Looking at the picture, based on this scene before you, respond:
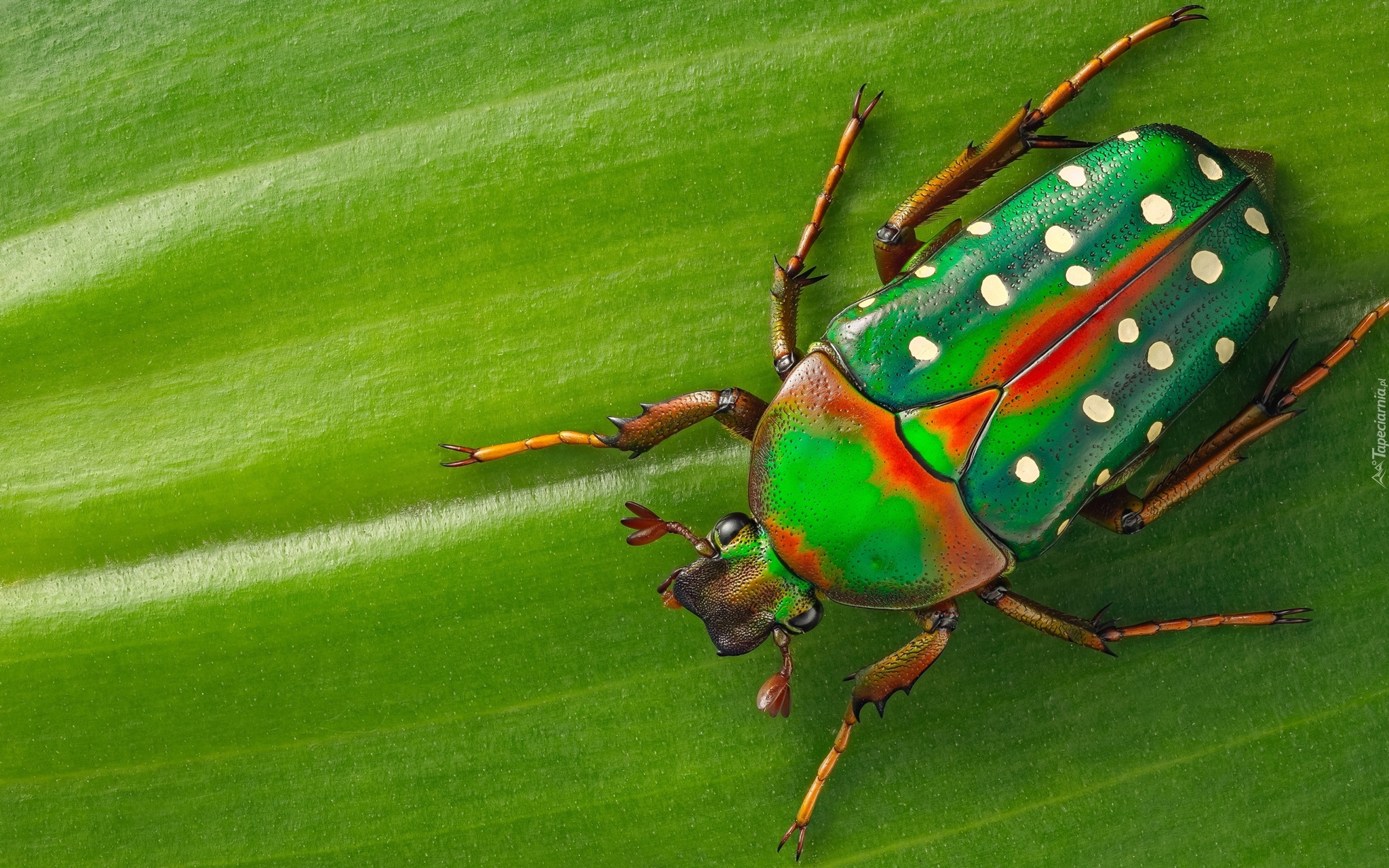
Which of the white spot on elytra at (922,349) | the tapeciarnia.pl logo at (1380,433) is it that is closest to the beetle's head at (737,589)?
the white spot on elytra at (922,349)

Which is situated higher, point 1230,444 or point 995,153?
point 995,153

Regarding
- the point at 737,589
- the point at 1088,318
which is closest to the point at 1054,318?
the point at 1088,318

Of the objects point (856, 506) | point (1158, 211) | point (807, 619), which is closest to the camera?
point (1158, 211)

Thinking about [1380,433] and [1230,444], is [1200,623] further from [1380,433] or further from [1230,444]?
[1380,433]

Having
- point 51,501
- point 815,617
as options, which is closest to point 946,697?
point 815,617

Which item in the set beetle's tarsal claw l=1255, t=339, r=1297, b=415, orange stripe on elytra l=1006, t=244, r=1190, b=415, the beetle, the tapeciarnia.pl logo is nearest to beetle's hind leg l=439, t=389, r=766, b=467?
the beetle

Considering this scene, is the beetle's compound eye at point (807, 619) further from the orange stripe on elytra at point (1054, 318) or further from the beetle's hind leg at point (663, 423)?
the orange stripe on elytra at point (1054, 318)

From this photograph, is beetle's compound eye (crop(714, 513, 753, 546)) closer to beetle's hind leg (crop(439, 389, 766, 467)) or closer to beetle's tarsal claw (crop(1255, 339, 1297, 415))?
beetle's hind leg (crop(439, 389, 766, 467))
